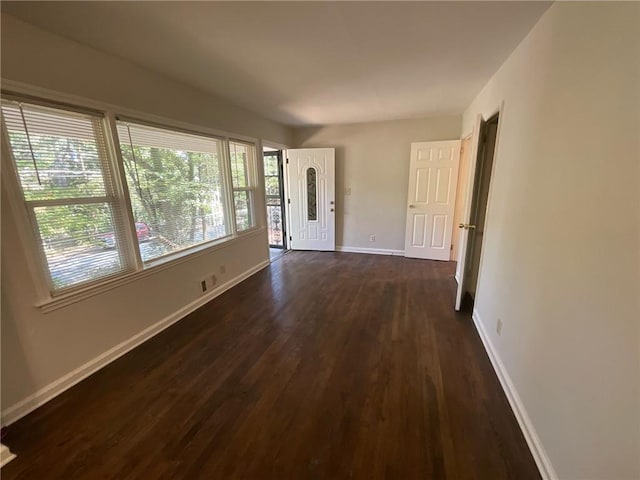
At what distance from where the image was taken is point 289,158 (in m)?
5.01

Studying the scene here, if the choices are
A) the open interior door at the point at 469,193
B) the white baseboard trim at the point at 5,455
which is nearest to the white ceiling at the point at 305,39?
the open interior door at the point at 469,193

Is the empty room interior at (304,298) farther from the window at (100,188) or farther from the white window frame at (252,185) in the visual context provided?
the white window frame at (252,185)

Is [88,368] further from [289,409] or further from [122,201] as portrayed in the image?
[289,409]

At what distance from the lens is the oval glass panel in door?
5.02m

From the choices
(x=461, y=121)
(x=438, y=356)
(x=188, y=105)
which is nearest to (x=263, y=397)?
(x=438, y=356)

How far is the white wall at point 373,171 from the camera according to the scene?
15.0 feet

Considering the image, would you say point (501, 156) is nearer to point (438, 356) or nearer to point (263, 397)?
point (438, 356)

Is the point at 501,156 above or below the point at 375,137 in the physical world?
below

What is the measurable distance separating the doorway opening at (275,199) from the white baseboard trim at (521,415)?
3657 millimetres

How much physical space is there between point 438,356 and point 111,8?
10.3 feet

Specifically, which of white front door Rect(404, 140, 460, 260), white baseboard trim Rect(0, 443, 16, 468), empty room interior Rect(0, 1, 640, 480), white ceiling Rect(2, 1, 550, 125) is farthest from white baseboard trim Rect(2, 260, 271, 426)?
white front door Rect(404, 140, 460, 260)

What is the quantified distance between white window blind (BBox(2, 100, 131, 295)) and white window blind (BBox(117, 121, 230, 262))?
0.22 m

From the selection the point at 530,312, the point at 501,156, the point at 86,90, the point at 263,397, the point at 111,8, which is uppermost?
the point at 111,8

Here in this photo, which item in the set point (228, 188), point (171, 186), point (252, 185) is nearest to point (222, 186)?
point (228, 188)
